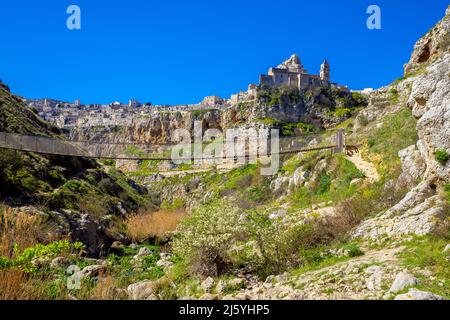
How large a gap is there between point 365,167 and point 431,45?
12.6m

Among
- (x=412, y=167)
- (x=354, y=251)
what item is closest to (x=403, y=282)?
(x=354, y=251)

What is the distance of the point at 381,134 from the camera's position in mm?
16781

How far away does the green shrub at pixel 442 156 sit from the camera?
8273 millimetres

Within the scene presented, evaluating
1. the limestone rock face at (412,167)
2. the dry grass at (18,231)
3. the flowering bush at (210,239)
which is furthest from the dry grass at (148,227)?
the limestone rock face at (412,167)

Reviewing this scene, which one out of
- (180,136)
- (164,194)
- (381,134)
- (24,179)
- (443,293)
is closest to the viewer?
(443,293)

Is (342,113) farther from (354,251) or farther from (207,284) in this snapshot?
(207,284)

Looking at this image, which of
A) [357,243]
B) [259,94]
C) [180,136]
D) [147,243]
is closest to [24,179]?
[147,243]

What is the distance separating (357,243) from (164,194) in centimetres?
3348

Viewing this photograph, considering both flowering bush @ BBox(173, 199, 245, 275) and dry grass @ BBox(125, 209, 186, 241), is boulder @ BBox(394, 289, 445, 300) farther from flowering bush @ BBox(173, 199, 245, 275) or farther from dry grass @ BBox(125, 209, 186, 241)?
dry grass @ BBox(125, 209, 186, 241)

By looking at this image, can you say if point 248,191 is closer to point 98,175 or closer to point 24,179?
point 98,175

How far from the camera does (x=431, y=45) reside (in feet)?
74.5

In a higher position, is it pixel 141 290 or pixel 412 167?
pixel 412 167

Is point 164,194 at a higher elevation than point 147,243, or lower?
higher

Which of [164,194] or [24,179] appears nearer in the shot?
[24,179]
